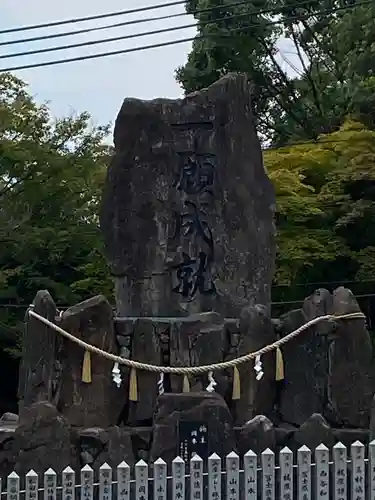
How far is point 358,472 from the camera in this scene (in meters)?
5.16

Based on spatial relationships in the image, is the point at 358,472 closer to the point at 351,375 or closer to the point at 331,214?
the point at 351,375

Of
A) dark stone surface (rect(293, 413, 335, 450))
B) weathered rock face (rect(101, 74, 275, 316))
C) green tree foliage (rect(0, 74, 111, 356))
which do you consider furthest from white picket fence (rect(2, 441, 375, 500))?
green tree foliage (rect(0, 74, 111, 356))

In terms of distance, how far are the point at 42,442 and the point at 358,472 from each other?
2138 millimetres

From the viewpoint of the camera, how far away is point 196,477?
5047 mm

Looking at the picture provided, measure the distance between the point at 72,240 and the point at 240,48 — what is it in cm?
646

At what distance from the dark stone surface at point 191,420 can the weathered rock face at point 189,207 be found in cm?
149

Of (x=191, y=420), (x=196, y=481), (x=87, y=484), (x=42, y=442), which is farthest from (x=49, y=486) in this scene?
(x=191, y=420)

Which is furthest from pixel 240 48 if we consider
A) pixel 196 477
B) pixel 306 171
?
pixel 196 477

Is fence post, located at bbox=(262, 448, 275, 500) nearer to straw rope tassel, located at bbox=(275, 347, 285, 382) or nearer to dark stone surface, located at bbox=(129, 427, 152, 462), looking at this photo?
dark stone surface, located at bbox=(129, 427, 152, 462)

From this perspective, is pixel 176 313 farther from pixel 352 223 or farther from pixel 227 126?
pixel 352 223

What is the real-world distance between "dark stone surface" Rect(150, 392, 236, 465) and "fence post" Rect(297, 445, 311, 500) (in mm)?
913

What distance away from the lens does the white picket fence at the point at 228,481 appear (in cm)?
498

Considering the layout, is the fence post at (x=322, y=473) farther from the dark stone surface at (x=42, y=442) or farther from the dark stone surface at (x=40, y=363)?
the dark stone surface at (x=40, y=363)

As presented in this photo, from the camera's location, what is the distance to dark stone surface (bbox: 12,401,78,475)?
593 centimetres
